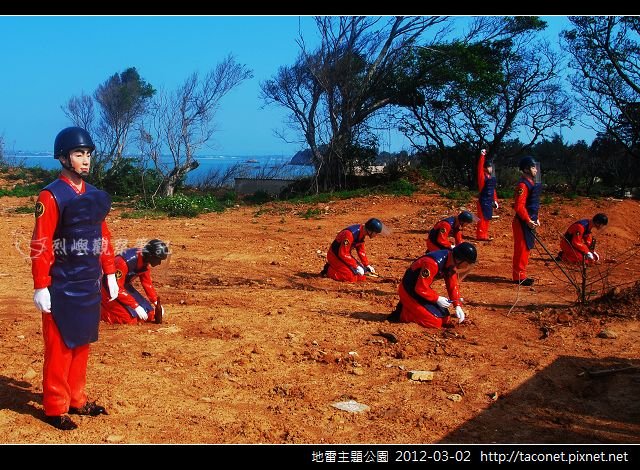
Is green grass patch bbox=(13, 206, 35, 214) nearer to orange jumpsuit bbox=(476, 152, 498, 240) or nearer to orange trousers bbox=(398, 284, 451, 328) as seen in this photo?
orange jumpsuit bbox=(476, 152, 498, 240)

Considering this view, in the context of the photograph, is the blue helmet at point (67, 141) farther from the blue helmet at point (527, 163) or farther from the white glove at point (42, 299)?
the blue helmet at point (527, 163)

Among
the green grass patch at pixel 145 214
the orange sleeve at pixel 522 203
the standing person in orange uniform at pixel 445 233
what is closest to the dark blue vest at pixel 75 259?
the standing person in orange uniform at pixel 445 233

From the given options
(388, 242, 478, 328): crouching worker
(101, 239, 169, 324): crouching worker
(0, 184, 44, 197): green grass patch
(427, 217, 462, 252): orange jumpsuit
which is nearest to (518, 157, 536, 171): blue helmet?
(427, 217, 462, 252): orange jumpsuit

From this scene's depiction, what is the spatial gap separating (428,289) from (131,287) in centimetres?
315

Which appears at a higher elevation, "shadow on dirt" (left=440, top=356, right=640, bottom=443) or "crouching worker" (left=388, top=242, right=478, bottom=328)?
"crouching worker" (left=388, top=242, right=478, bottom=328)

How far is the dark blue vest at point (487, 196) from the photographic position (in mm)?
13539

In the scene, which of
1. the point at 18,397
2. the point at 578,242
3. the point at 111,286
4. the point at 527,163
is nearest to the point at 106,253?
the point at 111,286

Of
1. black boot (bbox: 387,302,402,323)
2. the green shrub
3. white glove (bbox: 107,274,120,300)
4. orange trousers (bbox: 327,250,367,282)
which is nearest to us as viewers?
white glove (bbox: 107,274,120,300)

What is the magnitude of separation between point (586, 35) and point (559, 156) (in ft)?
13.8

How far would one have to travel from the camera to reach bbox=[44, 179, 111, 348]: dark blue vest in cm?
419

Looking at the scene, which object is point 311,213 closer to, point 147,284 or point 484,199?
point 484,199

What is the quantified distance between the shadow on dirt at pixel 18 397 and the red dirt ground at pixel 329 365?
0.02 meters

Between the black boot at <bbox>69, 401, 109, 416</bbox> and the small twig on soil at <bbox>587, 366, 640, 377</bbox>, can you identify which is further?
the small twig on soil at <bbox>587, 366, 640, 377</bbox>

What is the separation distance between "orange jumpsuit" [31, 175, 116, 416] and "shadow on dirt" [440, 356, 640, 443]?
8.44 ft
